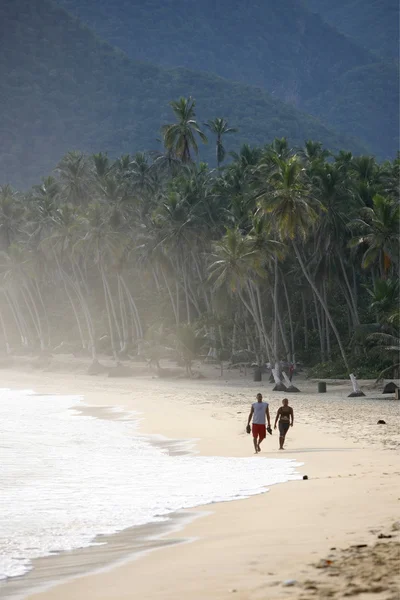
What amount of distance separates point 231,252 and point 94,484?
104ft

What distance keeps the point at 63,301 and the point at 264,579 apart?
300ft

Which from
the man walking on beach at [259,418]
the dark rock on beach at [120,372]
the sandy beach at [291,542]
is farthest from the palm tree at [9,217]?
the man walking on beach at [259,418]

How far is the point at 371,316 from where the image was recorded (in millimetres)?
48469

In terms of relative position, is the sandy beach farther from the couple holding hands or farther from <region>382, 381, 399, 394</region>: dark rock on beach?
<region>382, 381, 399, 394</region>: dark rock on beach

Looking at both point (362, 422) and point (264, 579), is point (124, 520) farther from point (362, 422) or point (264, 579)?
point (362, 422)

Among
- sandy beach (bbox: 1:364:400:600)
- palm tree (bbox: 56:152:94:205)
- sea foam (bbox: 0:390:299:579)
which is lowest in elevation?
sea foam (bbox: 0:390:299:579)

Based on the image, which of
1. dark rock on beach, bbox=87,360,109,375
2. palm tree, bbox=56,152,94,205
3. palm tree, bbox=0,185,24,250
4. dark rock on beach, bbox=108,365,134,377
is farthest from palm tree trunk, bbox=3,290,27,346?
dark rock on beach, bbox=108,365,134,377

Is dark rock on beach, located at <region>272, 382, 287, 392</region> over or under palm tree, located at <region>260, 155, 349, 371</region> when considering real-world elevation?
under

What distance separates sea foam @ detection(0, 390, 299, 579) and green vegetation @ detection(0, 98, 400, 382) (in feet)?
48.3

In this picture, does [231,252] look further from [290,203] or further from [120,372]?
[120,372]

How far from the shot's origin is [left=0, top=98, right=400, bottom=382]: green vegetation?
4184 centimetres

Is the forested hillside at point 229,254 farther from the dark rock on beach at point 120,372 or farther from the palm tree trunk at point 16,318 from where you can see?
the dark rock on beach at point 120,372

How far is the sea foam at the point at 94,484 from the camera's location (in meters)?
9.66

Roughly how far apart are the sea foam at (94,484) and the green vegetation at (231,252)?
14710 millimetres
